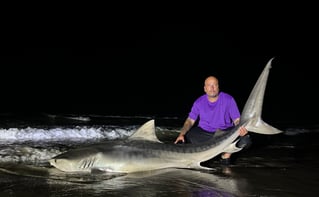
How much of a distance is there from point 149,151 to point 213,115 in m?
1.42

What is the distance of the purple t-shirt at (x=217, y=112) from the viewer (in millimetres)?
6590

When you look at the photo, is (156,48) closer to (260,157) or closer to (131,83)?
(131,83)

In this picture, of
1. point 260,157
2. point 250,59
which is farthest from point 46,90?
point 250,59

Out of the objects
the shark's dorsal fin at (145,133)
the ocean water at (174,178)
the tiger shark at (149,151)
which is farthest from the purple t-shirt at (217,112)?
the shark's dorsal fin at (145,133)

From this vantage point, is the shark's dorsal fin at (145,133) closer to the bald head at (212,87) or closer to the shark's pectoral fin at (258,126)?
the bald head at (212,87)

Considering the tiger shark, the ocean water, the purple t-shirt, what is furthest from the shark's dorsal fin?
the purple t-shirt

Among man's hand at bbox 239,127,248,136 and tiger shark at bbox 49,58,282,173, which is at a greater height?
man's hand at bbox 239,127,248,136

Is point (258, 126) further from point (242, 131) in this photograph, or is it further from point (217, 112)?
point (217, 112)

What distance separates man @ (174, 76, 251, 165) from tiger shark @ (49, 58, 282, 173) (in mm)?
382

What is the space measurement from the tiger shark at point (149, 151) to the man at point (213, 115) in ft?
1.25

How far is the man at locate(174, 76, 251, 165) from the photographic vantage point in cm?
655

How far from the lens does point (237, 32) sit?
71438 mm

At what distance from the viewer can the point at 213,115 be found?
670 centimetres

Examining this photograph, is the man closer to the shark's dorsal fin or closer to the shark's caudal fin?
the shark's caudal fin
